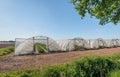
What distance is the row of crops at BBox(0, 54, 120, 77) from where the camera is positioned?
1073 centimetres

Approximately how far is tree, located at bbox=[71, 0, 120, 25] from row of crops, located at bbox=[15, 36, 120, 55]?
2185 cm

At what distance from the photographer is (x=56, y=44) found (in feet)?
162

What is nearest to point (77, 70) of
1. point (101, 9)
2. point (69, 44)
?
point (101, 9)

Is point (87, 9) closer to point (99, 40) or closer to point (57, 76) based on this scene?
point (57, 76)

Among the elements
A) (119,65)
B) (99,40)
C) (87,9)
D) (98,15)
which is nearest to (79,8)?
(87,9)

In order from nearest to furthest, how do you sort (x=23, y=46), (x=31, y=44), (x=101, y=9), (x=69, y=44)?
(x=101, y=9), (x=23, y=46), (x=31, y=44), (x=69, y=44)

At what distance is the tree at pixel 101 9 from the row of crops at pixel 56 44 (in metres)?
21.9

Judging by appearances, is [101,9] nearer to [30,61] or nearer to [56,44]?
[30,61]

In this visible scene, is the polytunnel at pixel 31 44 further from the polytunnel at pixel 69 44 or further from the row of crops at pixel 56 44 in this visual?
the polytunnel at pixel 69 44

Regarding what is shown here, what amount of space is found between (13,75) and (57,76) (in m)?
1.85

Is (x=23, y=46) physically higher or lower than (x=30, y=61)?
higher

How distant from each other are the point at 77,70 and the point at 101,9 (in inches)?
411

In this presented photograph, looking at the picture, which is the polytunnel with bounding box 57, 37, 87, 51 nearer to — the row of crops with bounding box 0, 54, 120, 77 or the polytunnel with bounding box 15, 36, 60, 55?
the polytunnel with bounding box 15, 36, 60, 55

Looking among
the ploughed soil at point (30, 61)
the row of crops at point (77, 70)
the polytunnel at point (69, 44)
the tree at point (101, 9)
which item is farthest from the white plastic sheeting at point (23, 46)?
the row of crops at point (77, 70)
